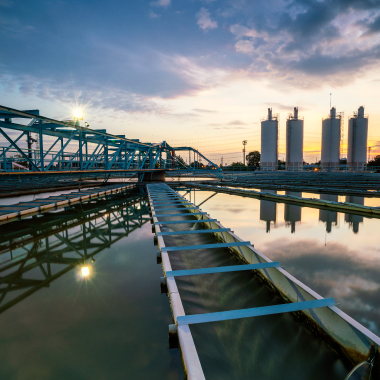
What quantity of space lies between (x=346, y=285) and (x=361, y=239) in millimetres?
2620

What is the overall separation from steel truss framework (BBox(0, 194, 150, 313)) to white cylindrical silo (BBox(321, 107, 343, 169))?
38770mm

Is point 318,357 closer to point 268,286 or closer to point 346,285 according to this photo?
point 268,286

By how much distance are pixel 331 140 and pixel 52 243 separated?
142ft

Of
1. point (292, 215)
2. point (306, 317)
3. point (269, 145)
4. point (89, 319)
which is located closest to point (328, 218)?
point (292, 215)

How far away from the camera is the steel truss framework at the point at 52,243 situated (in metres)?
3.65

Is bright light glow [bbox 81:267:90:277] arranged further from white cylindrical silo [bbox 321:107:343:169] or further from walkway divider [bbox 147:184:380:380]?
white cylindrical silo [bbox 321:107:343:169]

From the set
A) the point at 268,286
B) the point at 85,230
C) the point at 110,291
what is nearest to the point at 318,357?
the point at 268,286

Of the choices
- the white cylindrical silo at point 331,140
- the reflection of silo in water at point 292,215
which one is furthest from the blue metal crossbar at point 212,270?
the white cylindrical silo at point 331,140

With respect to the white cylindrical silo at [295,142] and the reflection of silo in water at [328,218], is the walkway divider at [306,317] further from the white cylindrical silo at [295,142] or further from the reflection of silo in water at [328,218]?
the white cylindrical silo at [295,142]

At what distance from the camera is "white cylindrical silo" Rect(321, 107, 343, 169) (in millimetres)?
38812

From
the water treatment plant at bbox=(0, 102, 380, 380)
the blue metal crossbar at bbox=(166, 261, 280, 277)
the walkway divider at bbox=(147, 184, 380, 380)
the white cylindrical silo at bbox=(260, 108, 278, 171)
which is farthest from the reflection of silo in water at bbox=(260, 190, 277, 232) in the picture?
the white cylindrical silo at bbox=(260, 108, 278, 171)

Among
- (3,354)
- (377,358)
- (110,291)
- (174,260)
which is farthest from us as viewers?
(174,260)

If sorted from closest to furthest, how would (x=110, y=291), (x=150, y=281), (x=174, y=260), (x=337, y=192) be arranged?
(x=110, y=291)
(x=150, y=281)
(x=174, y=260)
(x=337, y=192)

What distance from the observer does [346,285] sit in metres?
3.37
